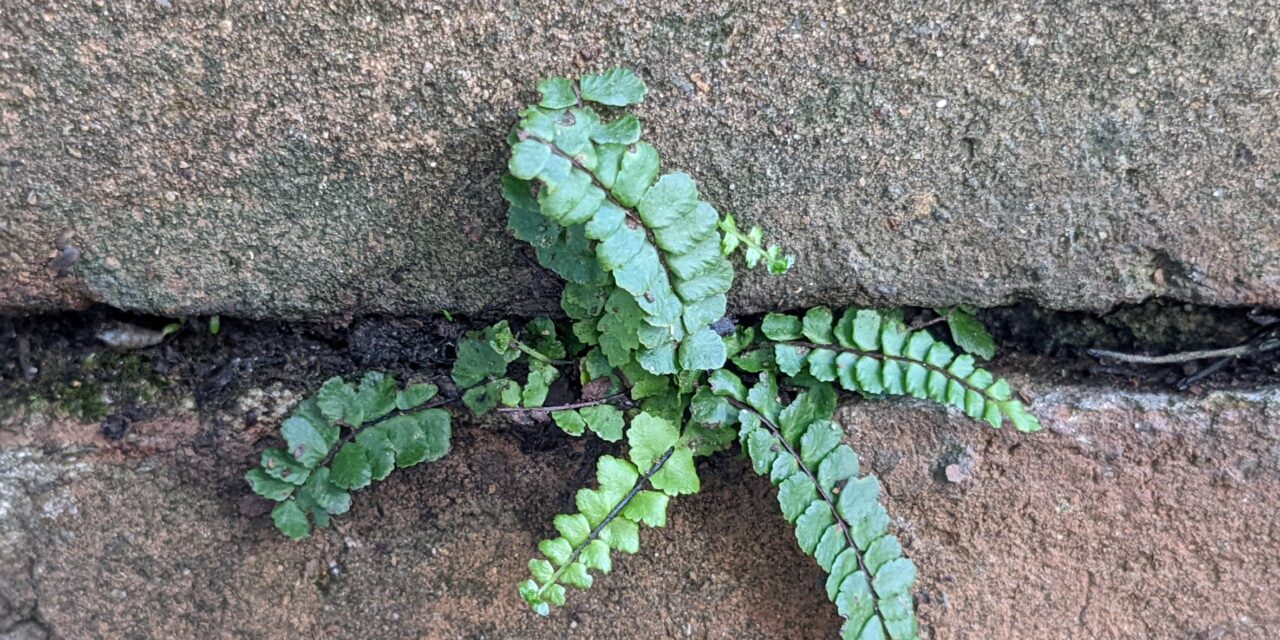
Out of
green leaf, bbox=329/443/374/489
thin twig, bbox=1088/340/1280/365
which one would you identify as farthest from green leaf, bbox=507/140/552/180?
thin twig, bbox=1088/340/1280/365

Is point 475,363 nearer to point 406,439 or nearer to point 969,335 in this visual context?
point 406,439

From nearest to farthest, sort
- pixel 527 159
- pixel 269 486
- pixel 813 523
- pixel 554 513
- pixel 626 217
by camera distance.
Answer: pixel 527 159, pixel 626 217, pixel 813 523, pixel 269 486, pixel 554 513

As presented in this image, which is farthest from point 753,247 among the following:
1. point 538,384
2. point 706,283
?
point 538,384

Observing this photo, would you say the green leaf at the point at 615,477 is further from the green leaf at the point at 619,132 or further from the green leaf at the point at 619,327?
the green leaf at the point at 619,132

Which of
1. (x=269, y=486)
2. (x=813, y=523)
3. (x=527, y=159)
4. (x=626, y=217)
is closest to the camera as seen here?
(x=527, y=159)

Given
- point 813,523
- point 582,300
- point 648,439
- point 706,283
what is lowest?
point 813,523

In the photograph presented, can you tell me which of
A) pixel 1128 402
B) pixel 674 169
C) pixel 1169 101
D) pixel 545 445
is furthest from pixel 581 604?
pixel 1169 101

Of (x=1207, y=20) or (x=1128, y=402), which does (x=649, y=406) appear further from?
(x=1207, y=20)

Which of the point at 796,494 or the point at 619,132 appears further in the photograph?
the point at 796,494
